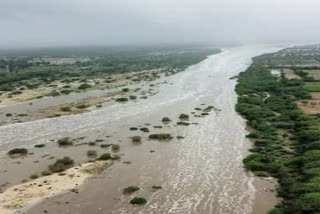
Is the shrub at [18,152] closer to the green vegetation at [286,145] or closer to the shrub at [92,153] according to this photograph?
the shrub at [92,153]

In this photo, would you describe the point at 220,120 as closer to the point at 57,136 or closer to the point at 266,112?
the point at 266,112

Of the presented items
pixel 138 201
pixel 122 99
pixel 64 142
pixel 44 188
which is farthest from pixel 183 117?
pixel 138 201

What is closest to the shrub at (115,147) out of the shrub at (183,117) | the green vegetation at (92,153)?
the green vegetation at (92,153)

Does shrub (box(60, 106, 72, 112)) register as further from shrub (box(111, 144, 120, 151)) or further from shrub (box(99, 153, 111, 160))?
shrub (box(99, 153, 111, 160))

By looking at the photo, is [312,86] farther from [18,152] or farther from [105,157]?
[18,152]

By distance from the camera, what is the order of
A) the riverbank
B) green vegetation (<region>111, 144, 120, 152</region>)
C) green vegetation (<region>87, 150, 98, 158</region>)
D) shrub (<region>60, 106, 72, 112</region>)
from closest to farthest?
the riverbank → green vegetation (<region>87, 150, 98, 158</region>) → green vegetation (<region>111, 144, 120, 152</region>) → shrub (<region>60, 106, 72, 112</region>)

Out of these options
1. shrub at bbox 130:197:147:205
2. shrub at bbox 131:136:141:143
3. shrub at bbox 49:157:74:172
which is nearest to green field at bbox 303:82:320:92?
shrub at bbox 131:136:141:143

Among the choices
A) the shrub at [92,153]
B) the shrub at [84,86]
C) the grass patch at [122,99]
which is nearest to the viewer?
the shrub at [92,153]
